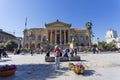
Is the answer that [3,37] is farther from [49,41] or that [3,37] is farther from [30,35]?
[49,41]

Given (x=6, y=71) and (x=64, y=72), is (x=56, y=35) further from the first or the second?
(x=6, y=71)

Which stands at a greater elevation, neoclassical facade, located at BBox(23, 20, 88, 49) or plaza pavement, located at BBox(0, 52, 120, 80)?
neoclassical facade, located at BBox(23, 20, 88, 49)

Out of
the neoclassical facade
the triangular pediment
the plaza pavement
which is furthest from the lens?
the neoclassical facade

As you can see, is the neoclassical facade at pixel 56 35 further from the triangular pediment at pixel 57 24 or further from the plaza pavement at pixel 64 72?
the plaza pavement at pixel 64 72

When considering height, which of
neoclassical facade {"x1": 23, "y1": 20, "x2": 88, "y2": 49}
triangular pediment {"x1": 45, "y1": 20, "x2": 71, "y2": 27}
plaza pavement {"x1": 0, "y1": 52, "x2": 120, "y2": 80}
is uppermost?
triangular pediment {"x1": 45, "y1": 20, "x2": 71, "y2": 27}

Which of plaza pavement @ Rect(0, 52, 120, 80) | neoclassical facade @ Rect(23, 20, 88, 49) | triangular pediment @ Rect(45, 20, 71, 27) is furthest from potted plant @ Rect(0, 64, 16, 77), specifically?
triangular pediment @ Rect(45, 20, 71, 27)

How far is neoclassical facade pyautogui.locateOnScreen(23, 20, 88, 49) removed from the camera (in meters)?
77.0

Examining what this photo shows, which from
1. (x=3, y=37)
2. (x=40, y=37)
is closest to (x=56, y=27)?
(x=40, y=37)

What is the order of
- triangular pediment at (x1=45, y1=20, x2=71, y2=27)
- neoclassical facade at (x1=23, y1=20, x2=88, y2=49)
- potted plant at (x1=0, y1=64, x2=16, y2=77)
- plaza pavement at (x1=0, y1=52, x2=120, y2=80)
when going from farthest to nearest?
neoclassical facade at (x1=23, y1=20, x2=88, y2=49), triangular pediment at (x1=45, y1=20, x2=71, y2=27), potted plant at (x1=0, y1=64, x2=16, y2=77), plaza pavement at (x1=0, y1=52, x2=120, y2=80)

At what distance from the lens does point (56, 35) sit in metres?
77.9

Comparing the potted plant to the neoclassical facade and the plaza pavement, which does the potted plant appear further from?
the neoclassical facade

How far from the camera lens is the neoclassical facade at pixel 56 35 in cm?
7700

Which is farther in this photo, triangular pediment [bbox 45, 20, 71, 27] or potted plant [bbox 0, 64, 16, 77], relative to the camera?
triangular pediment [bbox 45, 20, 71, 27]

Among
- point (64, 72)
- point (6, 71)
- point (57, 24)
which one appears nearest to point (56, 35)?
point (57, 24)
